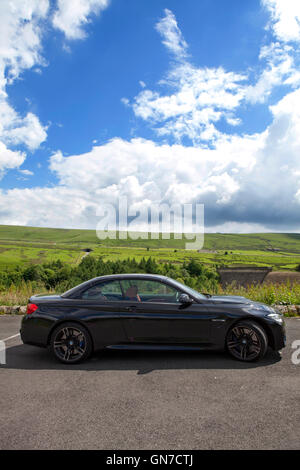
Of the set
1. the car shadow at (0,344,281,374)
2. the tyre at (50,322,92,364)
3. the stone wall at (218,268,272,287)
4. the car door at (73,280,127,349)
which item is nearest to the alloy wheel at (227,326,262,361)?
the car shadow at (0,344,281,374)

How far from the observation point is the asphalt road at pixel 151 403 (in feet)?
10.1

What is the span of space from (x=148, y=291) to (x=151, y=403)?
2232mm

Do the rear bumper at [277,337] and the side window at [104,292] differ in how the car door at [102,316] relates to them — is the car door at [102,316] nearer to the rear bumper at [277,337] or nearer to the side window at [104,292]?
the side window at [104,292]

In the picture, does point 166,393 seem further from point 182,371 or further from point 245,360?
point 245,360

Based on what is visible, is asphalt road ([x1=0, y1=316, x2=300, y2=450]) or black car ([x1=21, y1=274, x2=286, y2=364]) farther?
black car ([x1=21, y1=274, x2=286, y2=364])

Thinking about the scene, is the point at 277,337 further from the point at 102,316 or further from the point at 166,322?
the point at 102,316

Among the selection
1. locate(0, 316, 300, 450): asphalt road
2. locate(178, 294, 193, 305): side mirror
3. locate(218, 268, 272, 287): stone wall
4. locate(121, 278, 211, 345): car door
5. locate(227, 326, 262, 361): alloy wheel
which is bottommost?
locate(218, 268, 272, 287): stone wall

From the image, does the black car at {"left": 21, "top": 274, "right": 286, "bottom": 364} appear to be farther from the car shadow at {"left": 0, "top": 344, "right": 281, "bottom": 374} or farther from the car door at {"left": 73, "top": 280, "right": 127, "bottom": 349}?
the car shadow at {"left": 0, "top": 344, "right": 281, "bottom": 374}

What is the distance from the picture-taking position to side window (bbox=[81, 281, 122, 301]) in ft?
19.1

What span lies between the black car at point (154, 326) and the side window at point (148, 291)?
20 mm

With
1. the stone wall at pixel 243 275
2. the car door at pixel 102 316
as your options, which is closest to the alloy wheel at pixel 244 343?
the car door at pixel 102 316

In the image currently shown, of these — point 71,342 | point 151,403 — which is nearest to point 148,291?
point 71,342

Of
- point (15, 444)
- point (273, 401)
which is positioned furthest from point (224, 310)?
point (15, 444)

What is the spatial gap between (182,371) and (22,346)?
11.9 feet
